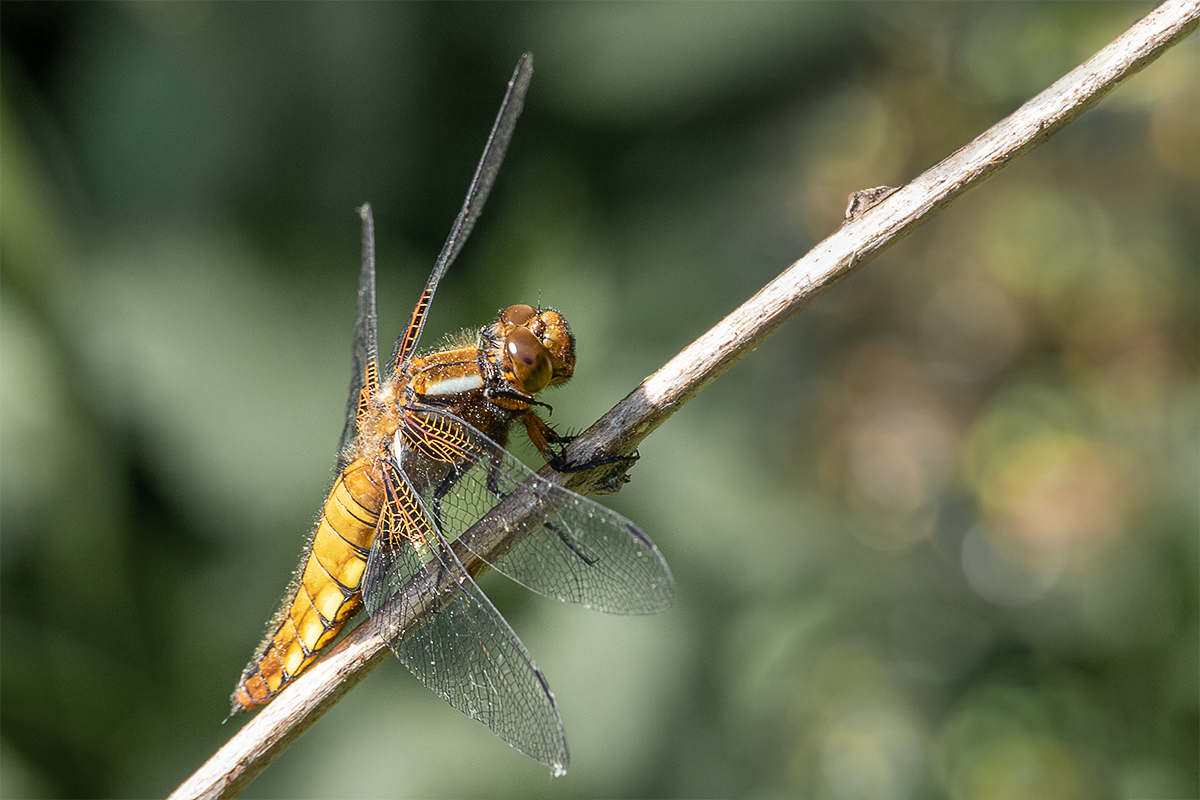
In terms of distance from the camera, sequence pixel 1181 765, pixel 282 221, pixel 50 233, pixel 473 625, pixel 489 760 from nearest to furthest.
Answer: pixel 473 625, pixel 1181 765, pixel 489 760, pixel 50 233, pixel 282 221

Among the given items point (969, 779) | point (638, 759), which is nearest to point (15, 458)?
point (638, 759)

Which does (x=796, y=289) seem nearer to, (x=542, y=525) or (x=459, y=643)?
(x=542, y=525)

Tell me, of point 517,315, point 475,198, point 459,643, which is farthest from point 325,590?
point 475,198

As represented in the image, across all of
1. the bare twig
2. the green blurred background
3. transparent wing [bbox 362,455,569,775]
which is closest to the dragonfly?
transparent wing [bbox 362,455,569,775]

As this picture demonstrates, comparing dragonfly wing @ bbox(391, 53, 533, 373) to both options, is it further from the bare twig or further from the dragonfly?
the bare twig

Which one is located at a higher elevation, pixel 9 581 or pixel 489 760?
pixel 9 581

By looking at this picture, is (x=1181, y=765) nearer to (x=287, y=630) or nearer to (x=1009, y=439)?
(x=1009, y=439)

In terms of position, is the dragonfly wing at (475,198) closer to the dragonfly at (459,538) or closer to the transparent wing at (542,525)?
→ the dragonfly at (459,538)
